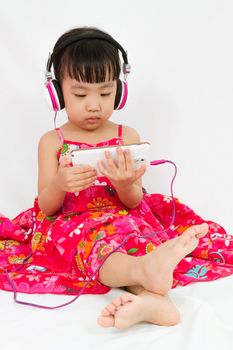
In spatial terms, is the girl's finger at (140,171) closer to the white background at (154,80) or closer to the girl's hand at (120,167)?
the girl's hand at (120,167)

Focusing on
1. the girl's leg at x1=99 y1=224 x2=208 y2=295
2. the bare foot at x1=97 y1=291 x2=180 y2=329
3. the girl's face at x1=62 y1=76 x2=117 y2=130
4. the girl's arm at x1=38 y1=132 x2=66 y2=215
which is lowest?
the bare foot at x1=97 y1=291 x2=180 y2=329

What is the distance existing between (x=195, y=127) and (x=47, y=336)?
1.19 meters

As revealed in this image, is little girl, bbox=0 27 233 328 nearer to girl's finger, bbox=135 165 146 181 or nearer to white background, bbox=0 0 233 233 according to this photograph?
girl's finger, bbox=135 165 146 181

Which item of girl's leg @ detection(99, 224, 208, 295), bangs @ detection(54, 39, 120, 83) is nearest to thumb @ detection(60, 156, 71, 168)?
bangs @ detection(54, 39, 120, 83)

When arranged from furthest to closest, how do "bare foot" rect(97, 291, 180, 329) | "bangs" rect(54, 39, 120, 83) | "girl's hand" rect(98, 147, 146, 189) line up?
"bangs" rect(54, 39, 120, 83), "girl's hand" rect(98, 147, 146, 189), "bare foot" rect(97, 291, 180, 329)

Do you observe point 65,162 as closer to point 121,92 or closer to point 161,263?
point 121,92

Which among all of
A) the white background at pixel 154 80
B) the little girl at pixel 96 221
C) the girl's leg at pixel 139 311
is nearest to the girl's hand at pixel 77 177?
the little girl at pixel 96 221

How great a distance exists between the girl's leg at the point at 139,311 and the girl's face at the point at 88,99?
0.54m

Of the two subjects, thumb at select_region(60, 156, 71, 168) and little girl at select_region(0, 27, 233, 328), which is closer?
little girl at select_region(0, 27, 233, 328)

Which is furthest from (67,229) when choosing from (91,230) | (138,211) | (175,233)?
(175,233)

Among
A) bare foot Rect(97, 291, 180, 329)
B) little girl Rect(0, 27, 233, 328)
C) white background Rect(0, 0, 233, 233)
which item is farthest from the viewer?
white background Rect(0, 0, 233, 233)

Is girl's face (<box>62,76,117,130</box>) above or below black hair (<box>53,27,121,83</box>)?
below

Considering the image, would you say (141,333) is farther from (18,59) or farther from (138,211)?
(18,59)

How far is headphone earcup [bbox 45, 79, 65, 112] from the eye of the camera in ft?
5.04
